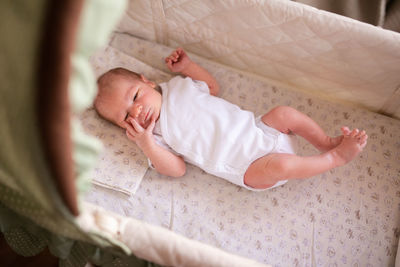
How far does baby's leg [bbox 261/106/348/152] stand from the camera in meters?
1.16

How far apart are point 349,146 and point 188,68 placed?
2.10 feet

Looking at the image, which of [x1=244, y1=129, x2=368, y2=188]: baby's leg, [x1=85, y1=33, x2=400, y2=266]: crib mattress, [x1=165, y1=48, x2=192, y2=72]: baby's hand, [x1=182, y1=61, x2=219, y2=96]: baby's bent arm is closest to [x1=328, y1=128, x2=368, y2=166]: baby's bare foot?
[x1=244, y1=129, x2=368, y2=188]: baby's leg

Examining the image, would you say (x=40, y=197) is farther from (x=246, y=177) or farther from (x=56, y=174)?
(x=246, y=177)

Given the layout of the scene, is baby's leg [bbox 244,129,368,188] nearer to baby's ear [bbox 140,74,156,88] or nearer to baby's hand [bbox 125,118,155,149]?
baby's hand [bbox 125,118,155,149]

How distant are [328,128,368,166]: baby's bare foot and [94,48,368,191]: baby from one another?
0.04ft

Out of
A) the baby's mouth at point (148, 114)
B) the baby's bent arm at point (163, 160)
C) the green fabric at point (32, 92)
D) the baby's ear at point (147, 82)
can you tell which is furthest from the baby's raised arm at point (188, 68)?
the green fabric at point (32, 92)

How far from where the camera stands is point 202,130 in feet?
3.87

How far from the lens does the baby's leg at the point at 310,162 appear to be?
1060 millimetres

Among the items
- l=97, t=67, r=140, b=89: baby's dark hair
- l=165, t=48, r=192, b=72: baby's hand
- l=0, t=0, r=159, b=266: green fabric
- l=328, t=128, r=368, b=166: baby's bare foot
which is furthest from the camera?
l=165, t=48, r=192, b=72: baby's hand

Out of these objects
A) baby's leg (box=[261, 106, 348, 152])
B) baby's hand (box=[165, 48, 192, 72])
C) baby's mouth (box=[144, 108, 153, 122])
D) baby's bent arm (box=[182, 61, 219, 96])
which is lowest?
baby's mouth (box=[144, 108, 153, 122])

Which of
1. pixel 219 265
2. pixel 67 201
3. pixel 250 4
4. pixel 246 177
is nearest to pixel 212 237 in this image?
pixel 246 177

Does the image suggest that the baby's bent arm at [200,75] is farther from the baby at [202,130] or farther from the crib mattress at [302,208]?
the crib mattress at [302,208]

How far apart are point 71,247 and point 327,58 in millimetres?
1005

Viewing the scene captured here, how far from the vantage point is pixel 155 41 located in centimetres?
141
